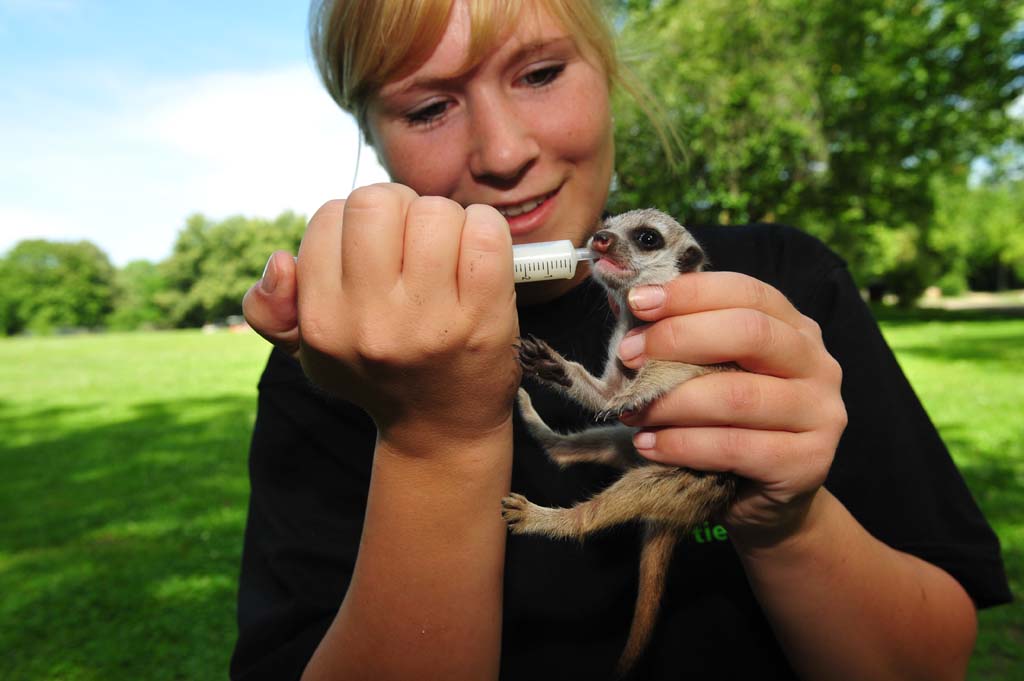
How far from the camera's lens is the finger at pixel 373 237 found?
112cm

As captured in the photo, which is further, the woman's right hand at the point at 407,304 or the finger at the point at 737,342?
the finger at the point at 737,342

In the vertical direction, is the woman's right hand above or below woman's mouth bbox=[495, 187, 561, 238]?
below

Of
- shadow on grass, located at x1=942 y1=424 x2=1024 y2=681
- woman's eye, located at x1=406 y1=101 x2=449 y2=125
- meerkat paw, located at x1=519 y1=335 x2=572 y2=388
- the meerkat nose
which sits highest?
woman's eye, located at x1=406 y1=101 x2=449 y2=125

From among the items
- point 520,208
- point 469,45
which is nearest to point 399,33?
point 469,45

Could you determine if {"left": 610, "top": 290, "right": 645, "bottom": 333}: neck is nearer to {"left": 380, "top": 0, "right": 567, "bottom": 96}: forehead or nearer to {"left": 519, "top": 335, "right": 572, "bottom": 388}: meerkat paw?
{"left": 519, "top": 335, "right": 572, "bottom": 388}: meerkat paw

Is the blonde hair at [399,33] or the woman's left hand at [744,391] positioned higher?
the blonde hair at [399,33]

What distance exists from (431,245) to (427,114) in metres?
0.94

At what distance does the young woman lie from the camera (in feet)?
3.96

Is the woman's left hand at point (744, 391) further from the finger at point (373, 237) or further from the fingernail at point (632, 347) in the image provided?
the finger at point (373, 237)

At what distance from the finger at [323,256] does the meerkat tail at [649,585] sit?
3.23 ft

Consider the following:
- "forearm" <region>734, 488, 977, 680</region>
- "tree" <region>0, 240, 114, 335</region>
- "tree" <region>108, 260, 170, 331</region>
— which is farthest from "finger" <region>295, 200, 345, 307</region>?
"tree" <region>0, 240, 114, 335</region>

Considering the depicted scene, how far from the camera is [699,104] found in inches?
840

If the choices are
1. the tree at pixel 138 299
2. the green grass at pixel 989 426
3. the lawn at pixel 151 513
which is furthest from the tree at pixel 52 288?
the green grass at pixel 989 426

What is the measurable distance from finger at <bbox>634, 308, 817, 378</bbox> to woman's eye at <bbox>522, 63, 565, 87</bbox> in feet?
3.05
